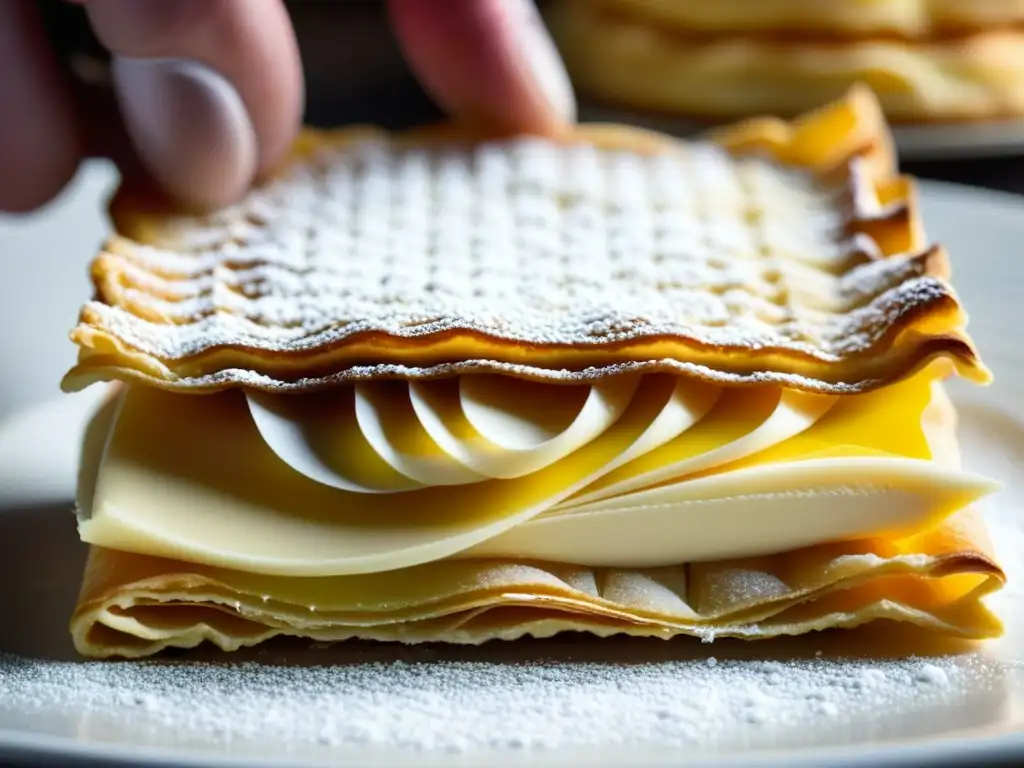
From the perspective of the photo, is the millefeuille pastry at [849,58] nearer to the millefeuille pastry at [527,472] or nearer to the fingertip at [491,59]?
the fingertip at [491,59]

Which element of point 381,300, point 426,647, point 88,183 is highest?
point 381,300

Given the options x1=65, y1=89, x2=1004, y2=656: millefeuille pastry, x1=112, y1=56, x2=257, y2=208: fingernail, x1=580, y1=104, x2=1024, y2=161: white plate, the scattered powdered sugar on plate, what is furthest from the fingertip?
the scattered powdered sugar on plate

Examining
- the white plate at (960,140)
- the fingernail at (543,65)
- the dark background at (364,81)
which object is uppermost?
the fingernail at (543,65)

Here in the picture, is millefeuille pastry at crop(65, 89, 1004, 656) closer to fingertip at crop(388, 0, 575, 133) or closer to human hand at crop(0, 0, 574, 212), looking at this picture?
human hand at crop(0, 0, 574, 212)

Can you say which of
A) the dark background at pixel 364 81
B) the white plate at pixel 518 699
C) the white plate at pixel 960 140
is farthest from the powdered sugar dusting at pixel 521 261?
the dark background at pixel 364 81

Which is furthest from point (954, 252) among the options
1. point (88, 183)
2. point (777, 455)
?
point (88, 183)

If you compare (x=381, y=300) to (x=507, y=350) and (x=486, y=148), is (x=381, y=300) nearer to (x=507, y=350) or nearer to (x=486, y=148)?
(x=507, y=350)
